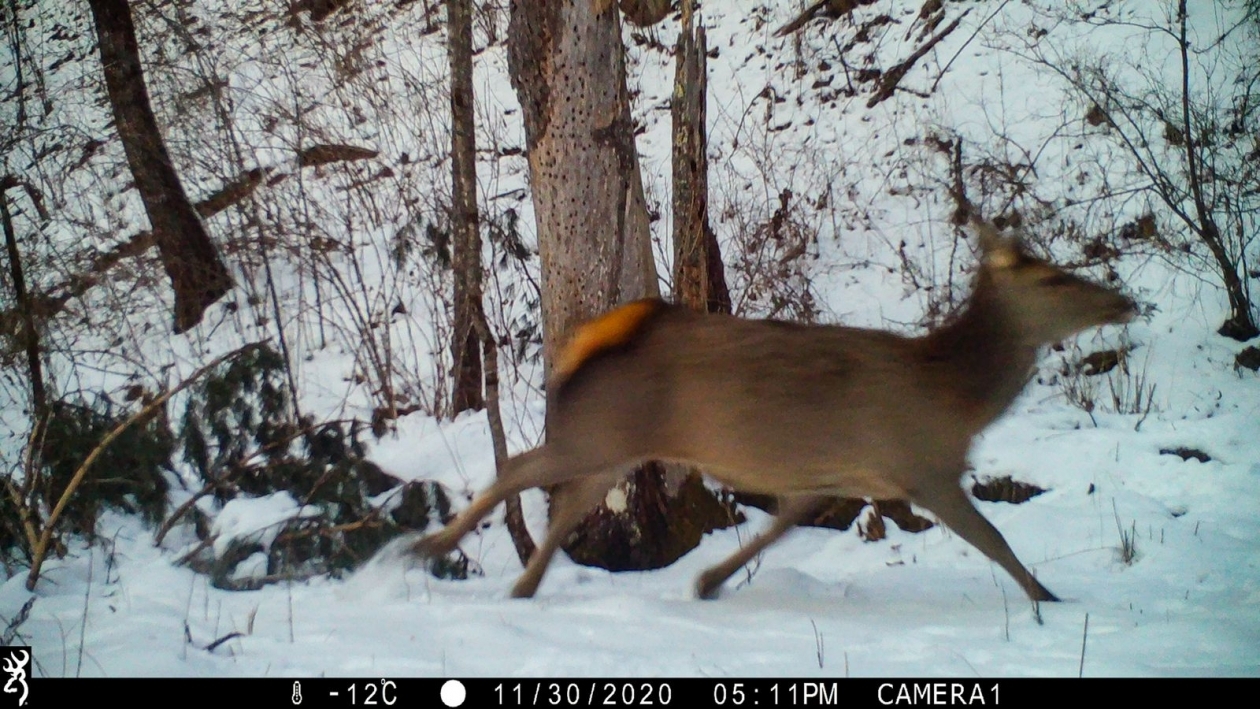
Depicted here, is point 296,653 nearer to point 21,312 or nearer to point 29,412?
point 29,412

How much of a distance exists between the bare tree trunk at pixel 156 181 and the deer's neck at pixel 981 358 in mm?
7742

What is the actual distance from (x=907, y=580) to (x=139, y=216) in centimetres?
1002

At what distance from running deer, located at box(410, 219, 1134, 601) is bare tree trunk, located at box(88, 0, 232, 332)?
645 centimetres

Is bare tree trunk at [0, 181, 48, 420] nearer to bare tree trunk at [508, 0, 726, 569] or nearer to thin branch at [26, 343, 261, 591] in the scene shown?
thin branch at [26, 343, 261, 591]

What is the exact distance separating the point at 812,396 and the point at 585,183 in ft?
6.40

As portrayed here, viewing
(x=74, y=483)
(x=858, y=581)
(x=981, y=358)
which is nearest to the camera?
(x=981, y=358)

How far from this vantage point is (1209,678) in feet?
10.5

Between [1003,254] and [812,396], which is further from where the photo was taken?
[1003,254]

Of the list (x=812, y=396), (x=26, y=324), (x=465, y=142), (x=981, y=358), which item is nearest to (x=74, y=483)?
(x=26, y=324)

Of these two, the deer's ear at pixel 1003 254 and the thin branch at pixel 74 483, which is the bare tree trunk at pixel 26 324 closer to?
the thin branch at pixel 74 483

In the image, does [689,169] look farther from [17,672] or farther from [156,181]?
[156,181]

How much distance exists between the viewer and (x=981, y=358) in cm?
482

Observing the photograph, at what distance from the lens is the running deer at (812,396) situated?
455cm

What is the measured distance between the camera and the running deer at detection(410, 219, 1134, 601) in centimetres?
455
